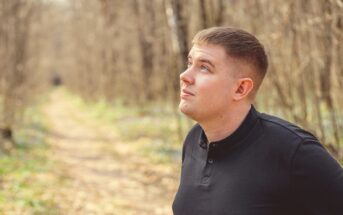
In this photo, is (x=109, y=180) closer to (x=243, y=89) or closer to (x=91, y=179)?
(x=91, y=179)

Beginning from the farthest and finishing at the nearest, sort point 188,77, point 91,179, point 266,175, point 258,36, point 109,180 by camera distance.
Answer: point 91,179, point 109,180, point 258,36, point 188,77, point 266,175

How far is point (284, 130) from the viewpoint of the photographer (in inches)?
75.0

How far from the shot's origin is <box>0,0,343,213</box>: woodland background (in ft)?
23.4

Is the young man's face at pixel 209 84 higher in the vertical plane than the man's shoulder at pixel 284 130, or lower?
higher

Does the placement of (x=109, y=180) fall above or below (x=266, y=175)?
below

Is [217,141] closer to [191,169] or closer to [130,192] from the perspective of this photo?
[191,169]

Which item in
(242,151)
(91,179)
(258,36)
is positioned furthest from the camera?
(91,179)

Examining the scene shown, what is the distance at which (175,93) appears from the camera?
570 inches

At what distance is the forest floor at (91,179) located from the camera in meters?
7.38

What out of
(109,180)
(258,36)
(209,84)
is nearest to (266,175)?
(209,84)

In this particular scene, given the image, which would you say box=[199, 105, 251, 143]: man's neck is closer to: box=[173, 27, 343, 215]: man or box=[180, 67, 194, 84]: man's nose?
box=[173, 27, 343, 215]: man

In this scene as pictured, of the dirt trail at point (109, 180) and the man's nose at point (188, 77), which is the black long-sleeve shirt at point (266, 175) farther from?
the dirt trail at point (109, 180)

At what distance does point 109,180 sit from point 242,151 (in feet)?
26.3

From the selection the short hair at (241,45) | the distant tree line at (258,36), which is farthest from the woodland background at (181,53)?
the short hair at (241,45)
